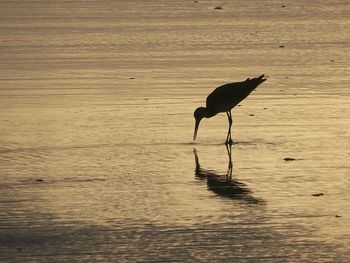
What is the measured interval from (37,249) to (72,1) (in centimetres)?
3024

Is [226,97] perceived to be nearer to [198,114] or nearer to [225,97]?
[225,97]

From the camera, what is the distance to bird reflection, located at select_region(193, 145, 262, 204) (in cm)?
1163

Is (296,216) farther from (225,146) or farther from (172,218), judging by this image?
(225,146)

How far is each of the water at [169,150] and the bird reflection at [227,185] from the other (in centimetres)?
Answer: 3

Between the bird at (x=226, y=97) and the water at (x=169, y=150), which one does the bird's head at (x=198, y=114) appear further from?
the water at (x=169, y=150)

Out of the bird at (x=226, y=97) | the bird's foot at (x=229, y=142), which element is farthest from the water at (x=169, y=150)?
the bird at (x=226, y=97)

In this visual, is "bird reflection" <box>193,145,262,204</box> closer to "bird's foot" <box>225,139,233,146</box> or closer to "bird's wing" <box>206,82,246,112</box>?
"bird's foot" <box>225,139,233,146</box>

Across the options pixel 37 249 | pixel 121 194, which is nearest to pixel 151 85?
pixel 121 194

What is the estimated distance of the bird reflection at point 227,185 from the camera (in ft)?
38.1

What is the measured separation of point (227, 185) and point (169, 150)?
77.3 inches

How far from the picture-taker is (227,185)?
12203 mm

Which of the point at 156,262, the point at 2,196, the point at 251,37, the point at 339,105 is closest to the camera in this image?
the point at 156,262

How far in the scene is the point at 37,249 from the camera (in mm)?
Result: 9727

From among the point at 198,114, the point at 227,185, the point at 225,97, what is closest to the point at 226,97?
the point at 225,97
